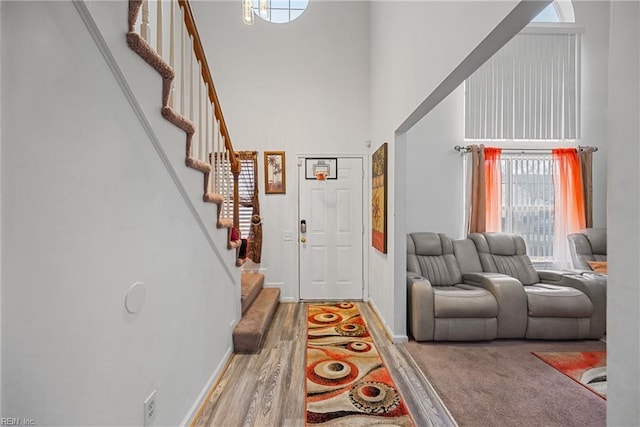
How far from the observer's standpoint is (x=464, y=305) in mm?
2695

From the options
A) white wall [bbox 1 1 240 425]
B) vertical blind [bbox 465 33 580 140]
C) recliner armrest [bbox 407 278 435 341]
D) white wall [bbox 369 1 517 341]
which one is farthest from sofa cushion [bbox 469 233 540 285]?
white wall [bbox 1 1 240 425]

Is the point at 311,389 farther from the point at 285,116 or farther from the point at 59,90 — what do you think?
the point at 285,116

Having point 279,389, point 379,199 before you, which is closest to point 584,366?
point 379,199

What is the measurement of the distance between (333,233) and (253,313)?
1.66m

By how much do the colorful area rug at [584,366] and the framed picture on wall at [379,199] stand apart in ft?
5.64

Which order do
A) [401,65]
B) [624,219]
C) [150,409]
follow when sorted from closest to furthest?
[624,219] → [150,409] → [401,65]

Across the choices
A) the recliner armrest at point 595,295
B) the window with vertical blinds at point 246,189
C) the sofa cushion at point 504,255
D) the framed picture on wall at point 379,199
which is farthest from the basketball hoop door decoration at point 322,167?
the recliner armrest at point 595,295

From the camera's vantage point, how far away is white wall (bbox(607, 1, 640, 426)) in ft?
2.17

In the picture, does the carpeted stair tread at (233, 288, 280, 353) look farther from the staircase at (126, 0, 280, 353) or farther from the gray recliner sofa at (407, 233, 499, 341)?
the gray recliner sofa at (407, 233, 499, 341)

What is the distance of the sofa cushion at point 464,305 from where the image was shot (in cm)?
270

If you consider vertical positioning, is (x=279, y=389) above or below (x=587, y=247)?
below

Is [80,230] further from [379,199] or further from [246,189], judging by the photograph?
[246,189]

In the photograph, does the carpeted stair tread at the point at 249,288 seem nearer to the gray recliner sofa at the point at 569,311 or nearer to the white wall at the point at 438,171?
the white wall at the point at 438,171

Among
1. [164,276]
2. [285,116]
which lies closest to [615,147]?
[164,276]
